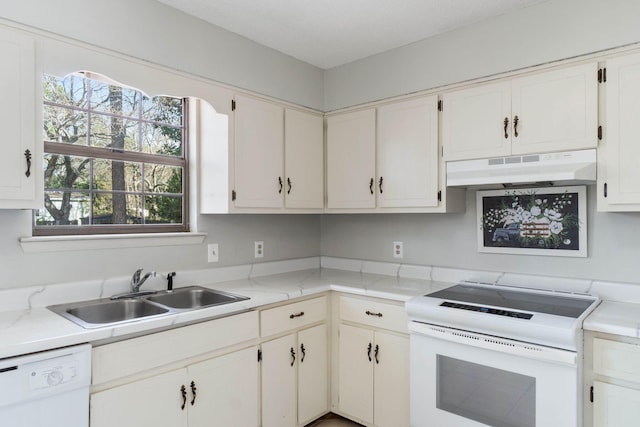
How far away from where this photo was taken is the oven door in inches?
66.5

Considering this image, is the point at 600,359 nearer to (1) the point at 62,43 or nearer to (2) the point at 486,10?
(2) the point at 486,10

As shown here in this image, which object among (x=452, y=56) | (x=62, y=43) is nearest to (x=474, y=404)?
(x=452, y=56)

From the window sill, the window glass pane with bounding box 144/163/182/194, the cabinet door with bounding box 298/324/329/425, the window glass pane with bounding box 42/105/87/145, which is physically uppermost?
the window glass pane with bounding box 42/105/87/145

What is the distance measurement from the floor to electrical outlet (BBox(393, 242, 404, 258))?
1.15 metres

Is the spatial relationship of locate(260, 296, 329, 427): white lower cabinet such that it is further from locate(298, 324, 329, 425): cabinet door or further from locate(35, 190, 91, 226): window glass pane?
locate(35, 190, 91, 226): window glass pane

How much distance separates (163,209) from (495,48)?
2.18 meters

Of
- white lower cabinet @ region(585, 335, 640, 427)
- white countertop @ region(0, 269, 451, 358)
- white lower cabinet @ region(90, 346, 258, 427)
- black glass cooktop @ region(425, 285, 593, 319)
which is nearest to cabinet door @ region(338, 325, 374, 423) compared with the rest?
white countertop @ region(0, 269, 451, 358)

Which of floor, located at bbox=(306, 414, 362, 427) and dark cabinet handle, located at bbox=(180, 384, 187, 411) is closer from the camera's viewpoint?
dark cabinet handle, located at bbox=(180, 384, 187, 411)

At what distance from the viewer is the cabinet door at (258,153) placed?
8.16 feet

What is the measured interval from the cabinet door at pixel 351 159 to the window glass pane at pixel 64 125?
5.27ft

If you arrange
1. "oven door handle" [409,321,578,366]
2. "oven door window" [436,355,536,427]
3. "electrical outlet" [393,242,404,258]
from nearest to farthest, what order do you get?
"oven door handle" [409,321,578,366]
"oven door window" [436,355,536,427]
"electrical outlet" [393,242,404,258]

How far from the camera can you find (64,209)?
2070 mm

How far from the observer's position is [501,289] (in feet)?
7.79

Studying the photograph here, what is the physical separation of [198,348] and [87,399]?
48cm
